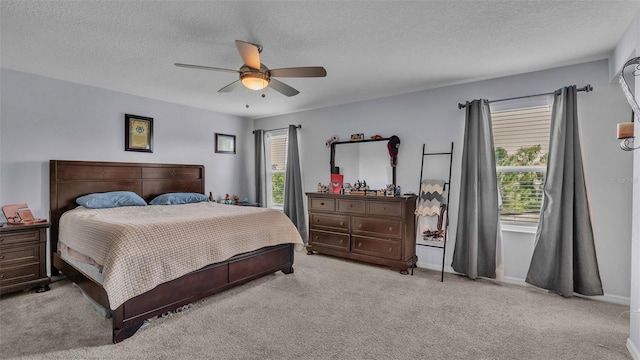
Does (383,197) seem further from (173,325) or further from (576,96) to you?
(173,325)

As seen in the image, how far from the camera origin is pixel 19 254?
329 centimetres

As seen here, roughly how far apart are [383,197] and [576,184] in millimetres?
2047

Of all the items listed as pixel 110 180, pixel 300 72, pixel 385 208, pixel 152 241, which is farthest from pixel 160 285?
pixel 385 208

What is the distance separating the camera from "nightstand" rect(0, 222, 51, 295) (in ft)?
10.4

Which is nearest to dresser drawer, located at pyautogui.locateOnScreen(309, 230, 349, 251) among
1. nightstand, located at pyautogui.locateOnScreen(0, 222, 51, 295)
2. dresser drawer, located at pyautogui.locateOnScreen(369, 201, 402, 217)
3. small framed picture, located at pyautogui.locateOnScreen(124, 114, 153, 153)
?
dresser drawer, located at pyautogui.locateOnScreen(369, 201, 402, 217)

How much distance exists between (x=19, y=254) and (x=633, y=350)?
5559 mm

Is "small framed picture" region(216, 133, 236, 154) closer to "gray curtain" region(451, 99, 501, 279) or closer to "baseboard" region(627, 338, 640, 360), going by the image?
"gray curtain" region(451, 99, 501, 279)

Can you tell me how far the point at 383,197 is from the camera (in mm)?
4129

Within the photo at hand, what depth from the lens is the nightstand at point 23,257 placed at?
3.18m

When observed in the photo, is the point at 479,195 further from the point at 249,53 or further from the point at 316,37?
the point at 249,53

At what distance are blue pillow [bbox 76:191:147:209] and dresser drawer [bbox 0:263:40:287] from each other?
32.3 inches

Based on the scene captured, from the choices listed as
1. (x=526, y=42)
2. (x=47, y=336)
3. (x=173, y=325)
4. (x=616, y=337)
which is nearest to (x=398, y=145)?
(x=526, y=42)

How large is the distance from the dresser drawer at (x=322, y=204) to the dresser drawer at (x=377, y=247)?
595 millimetres

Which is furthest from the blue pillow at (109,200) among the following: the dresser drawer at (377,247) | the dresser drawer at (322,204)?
the dresser drawer at (377,247)
